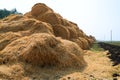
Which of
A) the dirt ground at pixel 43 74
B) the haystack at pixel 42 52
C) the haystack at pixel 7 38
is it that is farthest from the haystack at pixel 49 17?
the dirt ground at pixel 43 74

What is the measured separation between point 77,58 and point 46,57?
228 centimetres

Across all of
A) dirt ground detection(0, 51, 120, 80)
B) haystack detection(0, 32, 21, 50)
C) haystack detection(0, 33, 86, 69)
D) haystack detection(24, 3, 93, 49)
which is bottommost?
dirt ground detection(0, 51, 120, 80)

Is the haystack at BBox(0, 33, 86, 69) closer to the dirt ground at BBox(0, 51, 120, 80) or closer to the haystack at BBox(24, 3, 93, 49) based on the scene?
the dirt ground at BBox(0, 51, 120, 80)

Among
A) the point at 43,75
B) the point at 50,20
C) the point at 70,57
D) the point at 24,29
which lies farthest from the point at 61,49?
the point at 50,20

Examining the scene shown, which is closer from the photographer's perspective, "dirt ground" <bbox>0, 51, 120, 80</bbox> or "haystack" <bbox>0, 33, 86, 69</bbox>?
"dirt ground" <bbox>0, 51, 120, 80</bbox>

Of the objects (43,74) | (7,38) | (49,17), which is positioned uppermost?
(49,17)

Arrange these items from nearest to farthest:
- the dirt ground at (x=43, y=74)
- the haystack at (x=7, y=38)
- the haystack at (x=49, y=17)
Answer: the dirt ground at (x=43, y=74) < the haystack at (x=7, y=38) < the haystack at (x=49, y=17)

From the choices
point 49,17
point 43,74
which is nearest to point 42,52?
point 43,74

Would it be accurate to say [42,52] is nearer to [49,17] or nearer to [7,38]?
[7,38]

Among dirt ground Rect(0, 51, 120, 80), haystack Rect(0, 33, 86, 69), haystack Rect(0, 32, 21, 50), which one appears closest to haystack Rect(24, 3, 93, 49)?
haystack Rect(0, 32, 21, 50)

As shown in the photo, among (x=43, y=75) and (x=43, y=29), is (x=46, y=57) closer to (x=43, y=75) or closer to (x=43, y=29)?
(x=43, y=75)

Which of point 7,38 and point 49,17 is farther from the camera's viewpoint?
point 49,17

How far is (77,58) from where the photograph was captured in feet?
45.3

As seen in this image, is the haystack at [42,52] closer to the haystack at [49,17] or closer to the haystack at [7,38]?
the haystack at [7,38]
